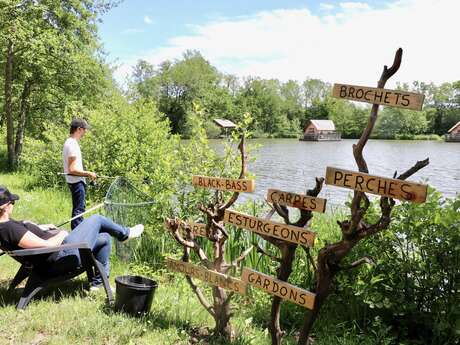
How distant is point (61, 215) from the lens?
7621 mm

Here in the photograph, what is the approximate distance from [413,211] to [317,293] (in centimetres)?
118

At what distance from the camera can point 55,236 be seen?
12.8 ft

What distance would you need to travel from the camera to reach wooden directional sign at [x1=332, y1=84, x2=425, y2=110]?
2364 mm

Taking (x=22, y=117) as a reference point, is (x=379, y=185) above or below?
above

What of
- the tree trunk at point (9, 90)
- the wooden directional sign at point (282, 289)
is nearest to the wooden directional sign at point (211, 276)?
the wooden directional sign at point (282, 289)

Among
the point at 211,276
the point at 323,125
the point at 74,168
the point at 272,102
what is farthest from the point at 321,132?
the point at 211,276

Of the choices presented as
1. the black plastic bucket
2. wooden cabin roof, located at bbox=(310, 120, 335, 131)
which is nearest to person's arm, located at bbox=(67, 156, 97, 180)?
the black plastic bucket

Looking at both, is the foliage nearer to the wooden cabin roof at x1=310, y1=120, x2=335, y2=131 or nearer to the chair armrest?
the chair armrest

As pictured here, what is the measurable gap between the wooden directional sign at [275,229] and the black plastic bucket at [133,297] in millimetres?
914

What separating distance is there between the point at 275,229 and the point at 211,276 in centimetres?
65

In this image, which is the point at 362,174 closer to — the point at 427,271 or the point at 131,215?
the point at 427,271

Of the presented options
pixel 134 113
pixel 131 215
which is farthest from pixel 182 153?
pixel 134 113

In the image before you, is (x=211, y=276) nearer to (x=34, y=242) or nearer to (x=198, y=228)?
(x=198, y=228)

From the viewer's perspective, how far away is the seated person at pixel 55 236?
361cm
